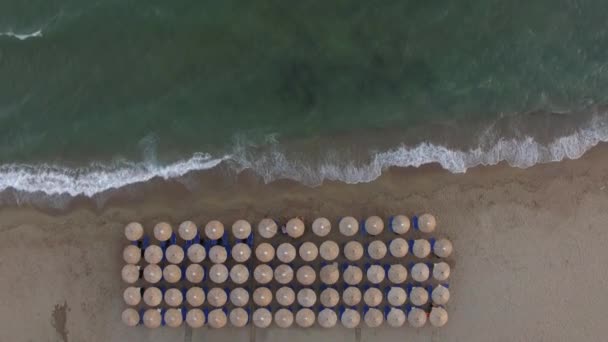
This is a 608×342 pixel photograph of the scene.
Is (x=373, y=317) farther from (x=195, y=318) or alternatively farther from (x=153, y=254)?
(x=153, y=254)

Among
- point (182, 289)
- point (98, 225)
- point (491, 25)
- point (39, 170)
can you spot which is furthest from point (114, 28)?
point (491, 25)

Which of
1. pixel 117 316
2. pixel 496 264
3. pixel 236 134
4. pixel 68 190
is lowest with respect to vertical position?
pixel 117 316

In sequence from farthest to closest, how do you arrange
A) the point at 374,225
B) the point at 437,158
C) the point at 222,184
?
the point at 222,184, the point at 437,158, the point at 374,225

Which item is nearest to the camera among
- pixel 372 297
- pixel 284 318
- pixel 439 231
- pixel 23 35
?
pixel 372 297

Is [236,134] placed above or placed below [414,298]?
above

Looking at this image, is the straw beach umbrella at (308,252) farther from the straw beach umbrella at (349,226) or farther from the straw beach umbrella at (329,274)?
the straw beach umbrella at (349,226)

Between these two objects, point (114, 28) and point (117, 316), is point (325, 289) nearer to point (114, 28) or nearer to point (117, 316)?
point (117, 316)

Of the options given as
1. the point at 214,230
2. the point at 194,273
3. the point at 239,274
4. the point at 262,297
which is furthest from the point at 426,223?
the point at 194,273
